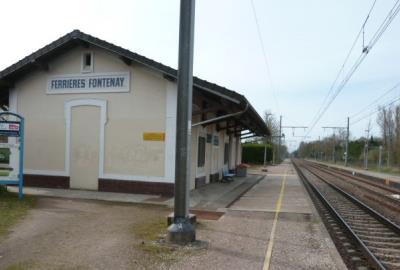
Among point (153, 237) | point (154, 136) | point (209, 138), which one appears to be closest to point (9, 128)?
point (154, 136)

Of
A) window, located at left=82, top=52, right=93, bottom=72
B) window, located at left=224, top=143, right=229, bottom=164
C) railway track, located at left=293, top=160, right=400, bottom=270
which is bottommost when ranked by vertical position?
railway track, located at left=293, top=160, right=400, bottom=270

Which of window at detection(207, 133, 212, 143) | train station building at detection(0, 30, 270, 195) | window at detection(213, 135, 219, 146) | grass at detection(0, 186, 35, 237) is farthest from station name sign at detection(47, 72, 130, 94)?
window at detection(213, 135, 219, 146)

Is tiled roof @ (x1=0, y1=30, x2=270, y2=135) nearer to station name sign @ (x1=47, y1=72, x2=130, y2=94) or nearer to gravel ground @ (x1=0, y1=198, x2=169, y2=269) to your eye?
station name sign @ (x1=47, y1=72, x2=130, y2=94)

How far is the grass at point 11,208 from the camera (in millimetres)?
8172

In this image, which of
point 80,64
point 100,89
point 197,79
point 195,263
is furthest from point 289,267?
point 80,64

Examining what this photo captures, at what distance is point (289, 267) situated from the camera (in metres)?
5.74

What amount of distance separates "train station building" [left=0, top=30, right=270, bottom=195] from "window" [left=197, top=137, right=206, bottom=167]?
27.5 inches

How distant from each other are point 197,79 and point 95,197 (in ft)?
15.9

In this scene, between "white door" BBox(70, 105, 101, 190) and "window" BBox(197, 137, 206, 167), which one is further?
"window" BBox(197, 137, 206, 167)

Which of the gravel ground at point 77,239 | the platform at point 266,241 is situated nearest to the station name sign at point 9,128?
the gravel ground at point 77,239

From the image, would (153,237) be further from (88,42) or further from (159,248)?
(88,42)

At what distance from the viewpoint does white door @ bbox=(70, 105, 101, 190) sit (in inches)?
557

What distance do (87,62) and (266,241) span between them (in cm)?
1024

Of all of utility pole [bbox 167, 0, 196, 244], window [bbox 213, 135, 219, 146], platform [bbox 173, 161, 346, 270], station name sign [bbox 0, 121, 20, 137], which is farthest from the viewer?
window [bbox 213, 135, 219, 146]
